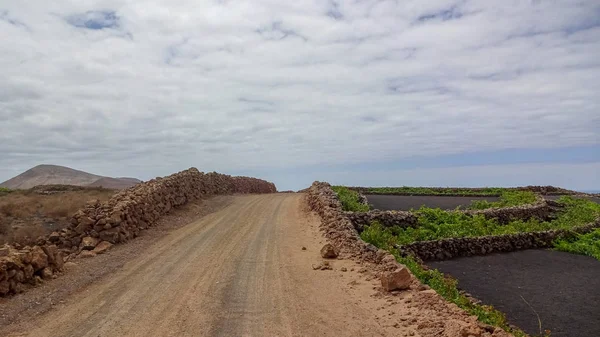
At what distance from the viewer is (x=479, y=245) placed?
50.7ft

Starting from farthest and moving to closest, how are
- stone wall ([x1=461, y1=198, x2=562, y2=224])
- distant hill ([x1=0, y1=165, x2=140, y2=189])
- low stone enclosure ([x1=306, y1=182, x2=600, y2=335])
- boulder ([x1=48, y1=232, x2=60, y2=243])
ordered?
distant hill ([x1=0, y1=165, x2=140, y2=189]), stone wall ([x1=461, y1=198, x2=562, y2=224]), boulder ([x1=48, y1=232, x2=60, y2=243]), low stone enclosure ([x1=306, y1=182, x2=600, y2=335])

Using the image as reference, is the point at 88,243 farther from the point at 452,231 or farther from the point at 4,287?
the point at 452,231

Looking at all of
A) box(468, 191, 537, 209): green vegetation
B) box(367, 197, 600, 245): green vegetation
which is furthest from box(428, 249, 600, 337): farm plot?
box(468, 191, 537, 209): green vegetation

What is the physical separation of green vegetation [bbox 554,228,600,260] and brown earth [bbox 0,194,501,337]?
9170 mm

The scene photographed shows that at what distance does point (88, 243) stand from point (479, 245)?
1160 cm

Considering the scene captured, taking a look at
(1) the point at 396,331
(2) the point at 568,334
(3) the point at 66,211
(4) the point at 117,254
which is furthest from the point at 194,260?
(3) the point at 66,211

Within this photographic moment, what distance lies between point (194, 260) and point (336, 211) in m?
6.49

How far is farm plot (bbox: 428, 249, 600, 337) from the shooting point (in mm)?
8484

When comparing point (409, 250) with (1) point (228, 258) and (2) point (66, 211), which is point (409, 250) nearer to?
(1) point (228, 258)

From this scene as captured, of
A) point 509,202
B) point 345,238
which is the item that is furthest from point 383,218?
point 509,202

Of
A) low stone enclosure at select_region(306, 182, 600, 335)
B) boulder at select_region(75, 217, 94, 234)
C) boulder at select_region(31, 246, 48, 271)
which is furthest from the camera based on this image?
boulder at select_region(75, 217, 94, 234)

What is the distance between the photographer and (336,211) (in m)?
16.5

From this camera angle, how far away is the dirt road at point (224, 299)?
695 cm

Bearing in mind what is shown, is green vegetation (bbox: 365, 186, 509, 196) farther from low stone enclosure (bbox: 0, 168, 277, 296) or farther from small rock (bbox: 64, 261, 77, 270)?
small rock (bbox: 64, 261, 77, 270)
